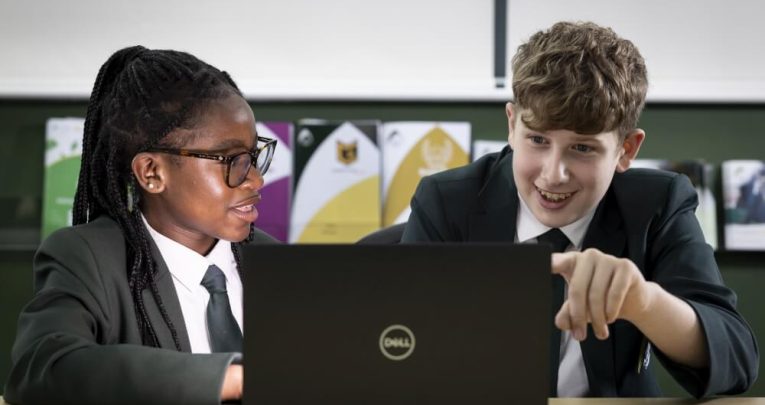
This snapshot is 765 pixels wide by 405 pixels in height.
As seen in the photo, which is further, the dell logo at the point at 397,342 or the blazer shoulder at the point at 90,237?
Result: the blazer shoulder at the point at 90,237

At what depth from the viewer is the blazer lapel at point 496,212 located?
63.0 inches

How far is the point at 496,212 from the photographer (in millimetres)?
1613

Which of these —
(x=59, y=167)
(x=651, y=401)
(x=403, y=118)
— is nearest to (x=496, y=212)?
(x=651, y=401)

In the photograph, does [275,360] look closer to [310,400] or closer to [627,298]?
[310,400]

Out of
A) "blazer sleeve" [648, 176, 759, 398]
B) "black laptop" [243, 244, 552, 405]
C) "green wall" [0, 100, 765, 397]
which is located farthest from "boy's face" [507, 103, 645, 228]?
"green wall" [0, 100, 765, 397]

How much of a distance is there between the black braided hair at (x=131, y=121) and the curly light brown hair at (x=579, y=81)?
1.60 ft

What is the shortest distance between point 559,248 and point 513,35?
4.08ft

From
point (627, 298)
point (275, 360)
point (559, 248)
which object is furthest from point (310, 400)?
point (559, 248)

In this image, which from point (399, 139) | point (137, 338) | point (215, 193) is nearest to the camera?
point (137, 338)

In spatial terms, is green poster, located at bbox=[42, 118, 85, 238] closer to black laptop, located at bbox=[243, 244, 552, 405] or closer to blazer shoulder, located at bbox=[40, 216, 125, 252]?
blazer shoulder, located at bbox=[40, 216, 125, 252]

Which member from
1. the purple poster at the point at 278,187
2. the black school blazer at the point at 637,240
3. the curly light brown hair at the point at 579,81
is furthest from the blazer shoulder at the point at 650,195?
the purple poster at the point at 278,187

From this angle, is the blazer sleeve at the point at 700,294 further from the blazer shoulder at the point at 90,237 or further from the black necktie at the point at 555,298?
the blazer shoulder at the point at 90,237

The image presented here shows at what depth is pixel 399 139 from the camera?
2.63 m

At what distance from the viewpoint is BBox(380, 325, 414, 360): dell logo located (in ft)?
3.18
